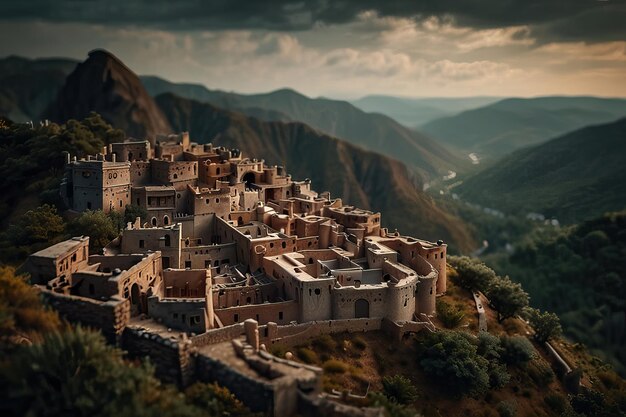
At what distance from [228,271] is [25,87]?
171 meters

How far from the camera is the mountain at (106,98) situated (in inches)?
6188

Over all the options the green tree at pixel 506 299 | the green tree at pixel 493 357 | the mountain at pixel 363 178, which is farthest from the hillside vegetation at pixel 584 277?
the green tree at pixel 493 357

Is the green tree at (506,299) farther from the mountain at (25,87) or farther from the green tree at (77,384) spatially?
the mountain at (25,87)

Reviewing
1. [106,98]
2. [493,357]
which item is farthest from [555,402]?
[106,98]

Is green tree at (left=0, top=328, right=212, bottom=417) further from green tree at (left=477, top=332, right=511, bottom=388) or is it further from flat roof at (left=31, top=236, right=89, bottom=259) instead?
green tree at (left=477, top=332, right=511, bottom=388)

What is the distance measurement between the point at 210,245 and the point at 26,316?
21662mm

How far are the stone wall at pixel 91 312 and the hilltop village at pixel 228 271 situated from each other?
0.05 metres

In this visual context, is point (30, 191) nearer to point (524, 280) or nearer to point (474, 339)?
point (474, 339)

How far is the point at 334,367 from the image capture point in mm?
37312

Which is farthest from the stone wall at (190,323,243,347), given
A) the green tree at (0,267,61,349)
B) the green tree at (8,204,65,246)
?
the green tree at (8,204,65,246)

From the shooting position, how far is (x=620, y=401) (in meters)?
54.6

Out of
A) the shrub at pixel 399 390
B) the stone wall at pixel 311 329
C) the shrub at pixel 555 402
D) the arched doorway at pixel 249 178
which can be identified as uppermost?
the arched doorway at pixel 249 178

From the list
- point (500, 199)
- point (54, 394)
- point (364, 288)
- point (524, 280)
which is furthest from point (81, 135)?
point (500, 199)

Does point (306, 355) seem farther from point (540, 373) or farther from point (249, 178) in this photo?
point (249, 178)
